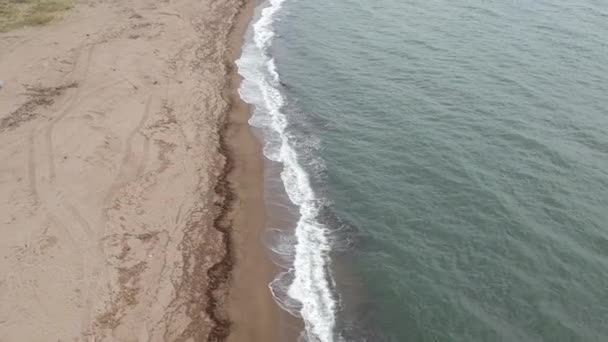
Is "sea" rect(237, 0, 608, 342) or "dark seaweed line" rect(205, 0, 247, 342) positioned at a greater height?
"sea" rect(237, 0, 608, 342)

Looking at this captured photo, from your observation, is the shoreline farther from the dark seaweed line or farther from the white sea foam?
the white sea foam

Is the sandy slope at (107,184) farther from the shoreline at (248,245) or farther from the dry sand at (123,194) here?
the shoreline at (248,245)

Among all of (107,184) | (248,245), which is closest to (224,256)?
(248,245)

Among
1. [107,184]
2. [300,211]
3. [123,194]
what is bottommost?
[300,211]

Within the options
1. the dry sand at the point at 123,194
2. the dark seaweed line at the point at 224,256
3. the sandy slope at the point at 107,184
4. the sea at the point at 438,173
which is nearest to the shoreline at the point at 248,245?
the dry sand at the point at 123,194

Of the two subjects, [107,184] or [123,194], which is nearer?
[123,194]

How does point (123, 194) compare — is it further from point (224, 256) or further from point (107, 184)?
point (224, 256)

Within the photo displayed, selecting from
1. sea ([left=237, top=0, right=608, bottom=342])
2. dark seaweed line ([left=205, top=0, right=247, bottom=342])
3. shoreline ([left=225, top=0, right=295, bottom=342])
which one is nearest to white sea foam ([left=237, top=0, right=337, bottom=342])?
sea ([left=237, top=0, right=608, bottom=342])
